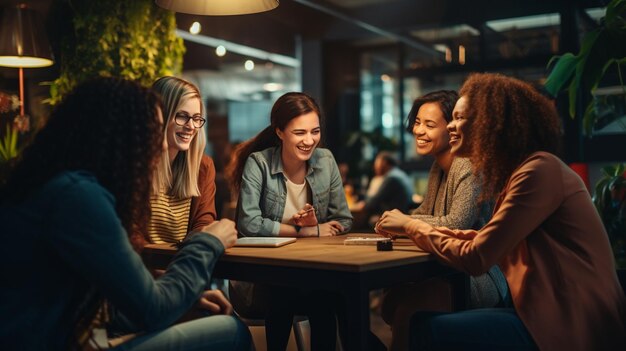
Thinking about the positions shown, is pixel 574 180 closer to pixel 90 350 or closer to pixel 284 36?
pixel 90 350

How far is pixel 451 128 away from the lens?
246 centimetres

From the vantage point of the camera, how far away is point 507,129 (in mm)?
2076

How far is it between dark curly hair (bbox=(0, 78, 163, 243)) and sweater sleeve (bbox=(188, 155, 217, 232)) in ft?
3.69

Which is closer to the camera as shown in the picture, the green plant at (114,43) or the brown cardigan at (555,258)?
the brown cardigan at (555,258)

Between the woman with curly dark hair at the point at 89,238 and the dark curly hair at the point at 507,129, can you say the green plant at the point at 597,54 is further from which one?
the woman with curly dark hair at the point at 89,238

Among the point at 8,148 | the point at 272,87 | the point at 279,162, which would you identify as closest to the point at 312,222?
the point at 279,162

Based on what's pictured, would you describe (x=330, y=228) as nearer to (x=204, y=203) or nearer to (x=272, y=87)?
(x=204, y=203)

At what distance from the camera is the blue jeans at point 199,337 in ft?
5.47

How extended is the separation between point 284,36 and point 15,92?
16.1ft

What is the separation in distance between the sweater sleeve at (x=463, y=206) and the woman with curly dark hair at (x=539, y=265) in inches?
22.8

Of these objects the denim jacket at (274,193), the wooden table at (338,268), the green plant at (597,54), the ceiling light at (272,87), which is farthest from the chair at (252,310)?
the ceiling light at (272,87)

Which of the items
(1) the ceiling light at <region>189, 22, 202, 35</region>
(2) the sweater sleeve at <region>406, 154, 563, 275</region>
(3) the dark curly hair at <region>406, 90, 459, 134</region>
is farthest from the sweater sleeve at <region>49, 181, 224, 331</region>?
(1) the ceiling light at <region>189, 22, 202, 35</region>

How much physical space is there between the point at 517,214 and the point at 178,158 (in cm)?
146

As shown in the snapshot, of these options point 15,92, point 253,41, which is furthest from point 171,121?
point 253,41
